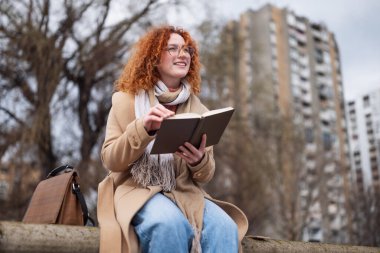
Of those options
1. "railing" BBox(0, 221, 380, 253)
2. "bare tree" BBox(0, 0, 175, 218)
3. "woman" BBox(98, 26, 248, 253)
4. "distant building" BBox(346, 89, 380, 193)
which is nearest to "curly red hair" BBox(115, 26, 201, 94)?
"woman" BBox(98, 26, 248, 253)

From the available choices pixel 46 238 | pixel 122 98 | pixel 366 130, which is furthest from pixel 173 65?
pixel 366 130

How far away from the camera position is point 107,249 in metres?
2.02

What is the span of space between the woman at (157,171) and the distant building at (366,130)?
63223 millimetres

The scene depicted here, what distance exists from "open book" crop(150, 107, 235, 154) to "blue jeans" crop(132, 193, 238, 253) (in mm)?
241

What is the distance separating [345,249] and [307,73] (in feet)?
166

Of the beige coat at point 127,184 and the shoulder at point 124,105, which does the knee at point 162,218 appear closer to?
the beige coat at point 127,184

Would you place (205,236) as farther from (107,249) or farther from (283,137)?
(283,137)

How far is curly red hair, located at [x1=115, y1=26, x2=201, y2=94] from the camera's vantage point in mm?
2520

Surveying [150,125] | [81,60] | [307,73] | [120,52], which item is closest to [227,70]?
[120,52]

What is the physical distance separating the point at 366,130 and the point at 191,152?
6951cm

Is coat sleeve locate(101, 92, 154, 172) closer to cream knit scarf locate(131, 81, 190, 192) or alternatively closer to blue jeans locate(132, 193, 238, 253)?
cream knit scarf locate(131, 81, 190, 192)

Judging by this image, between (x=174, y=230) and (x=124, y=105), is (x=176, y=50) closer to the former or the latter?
(x=124, y=105)

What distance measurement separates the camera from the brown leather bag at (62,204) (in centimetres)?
232

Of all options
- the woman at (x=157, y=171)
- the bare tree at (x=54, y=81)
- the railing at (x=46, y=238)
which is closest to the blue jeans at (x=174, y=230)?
the woman at (x=157, y=171)
